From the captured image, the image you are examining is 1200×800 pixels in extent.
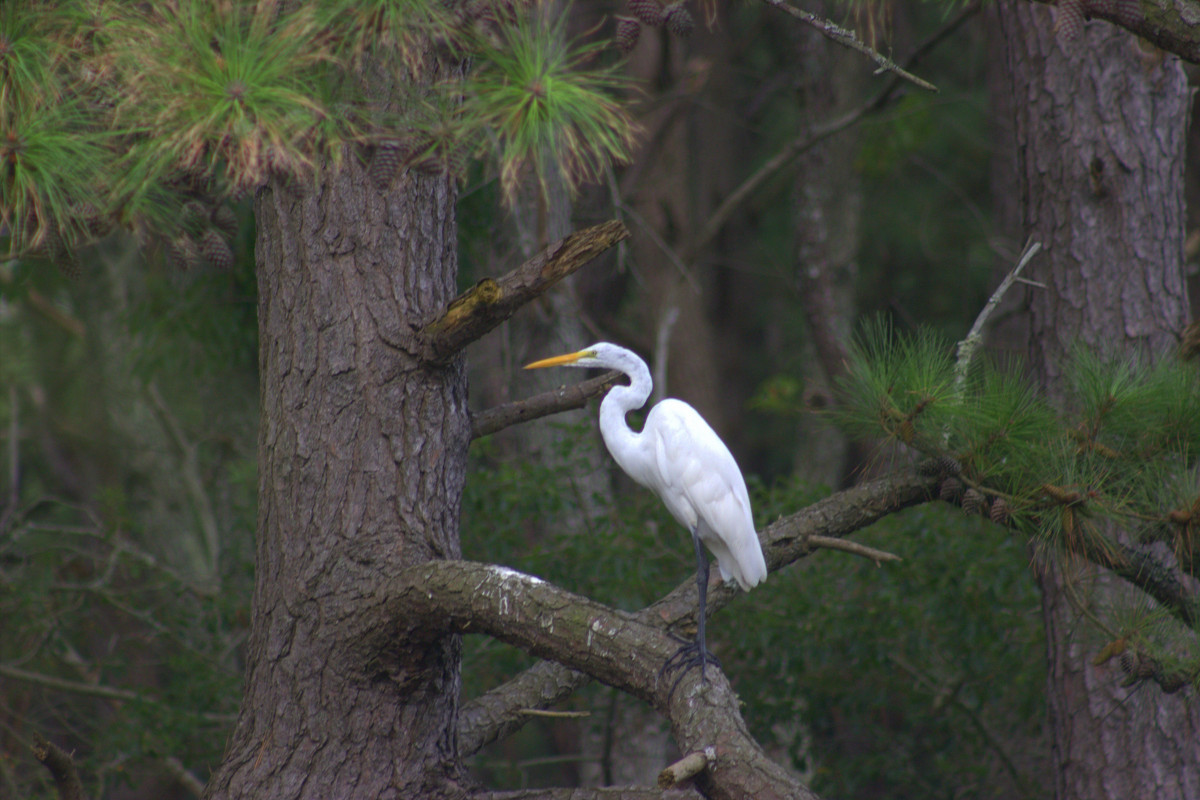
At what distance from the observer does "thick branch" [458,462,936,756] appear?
2508 millimetres

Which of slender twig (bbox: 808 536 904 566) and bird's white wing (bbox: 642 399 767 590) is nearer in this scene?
slender twig (bbox: 808 536 904 566)

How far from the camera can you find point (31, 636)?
4.27m

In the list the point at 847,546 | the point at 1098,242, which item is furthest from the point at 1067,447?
the point at 1098,242

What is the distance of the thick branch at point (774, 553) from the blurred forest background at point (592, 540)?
106mm

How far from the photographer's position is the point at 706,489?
261 centimetres

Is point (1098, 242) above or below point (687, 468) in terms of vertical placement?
above

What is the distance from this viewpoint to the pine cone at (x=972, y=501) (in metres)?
2.33

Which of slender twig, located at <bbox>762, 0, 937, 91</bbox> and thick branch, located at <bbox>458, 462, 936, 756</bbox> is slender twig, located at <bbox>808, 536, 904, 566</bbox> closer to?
thick branch, located at <bbox>458, 462, 936, 756</bbox>

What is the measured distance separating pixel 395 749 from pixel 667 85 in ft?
14.4

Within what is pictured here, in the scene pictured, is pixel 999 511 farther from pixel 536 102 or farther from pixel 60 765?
pixel 60 765

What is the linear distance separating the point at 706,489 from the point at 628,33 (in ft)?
3.88

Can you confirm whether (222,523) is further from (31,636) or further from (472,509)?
(472,509)

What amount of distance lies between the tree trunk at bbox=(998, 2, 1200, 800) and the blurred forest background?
471 mm

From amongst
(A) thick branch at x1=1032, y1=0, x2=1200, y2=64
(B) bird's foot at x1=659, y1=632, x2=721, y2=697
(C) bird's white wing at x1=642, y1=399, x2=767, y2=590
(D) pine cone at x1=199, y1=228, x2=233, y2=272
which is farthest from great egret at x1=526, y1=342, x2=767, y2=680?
(A) thick branch at x1=1032, y1=0, x2=1200, y2=64
